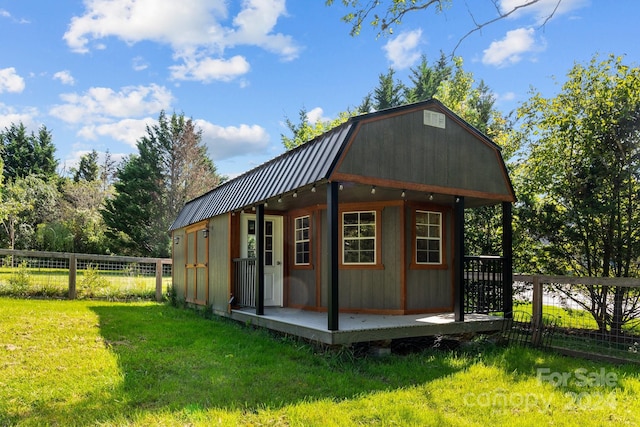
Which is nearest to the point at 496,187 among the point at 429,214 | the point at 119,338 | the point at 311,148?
the point at 429,214

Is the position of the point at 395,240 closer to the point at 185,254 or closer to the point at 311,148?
the point at 311,148

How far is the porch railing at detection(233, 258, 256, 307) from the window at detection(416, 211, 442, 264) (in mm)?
2761

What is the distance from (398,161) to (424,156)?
1.56ft

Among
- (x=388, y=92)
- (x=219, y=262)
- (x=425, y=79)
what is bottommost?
(x=219, y=262)

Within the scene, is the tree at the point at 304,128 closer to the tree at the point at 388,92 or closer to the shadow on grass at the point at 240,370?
the tree at the point at 388,92

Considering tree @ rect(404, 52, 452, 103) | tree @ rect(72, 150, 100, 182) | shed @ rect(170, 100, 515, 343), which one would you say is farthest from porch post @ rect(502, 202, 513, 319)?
tree @ rect(72, 150, 100, 182)

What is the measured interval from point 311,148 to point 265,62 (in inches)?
433

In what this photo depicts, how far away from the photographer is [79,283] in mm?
11070

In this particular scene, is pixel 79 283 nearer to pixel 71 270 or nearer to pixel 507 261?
pixel 71 270

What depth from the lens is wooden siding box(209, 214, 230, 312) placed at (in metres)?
8.04

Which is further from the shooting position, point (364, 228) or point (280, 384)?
point (364, 228)

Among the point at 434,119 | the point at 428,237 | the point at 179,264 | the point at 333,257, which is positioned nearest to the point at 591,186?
the point at 428,237

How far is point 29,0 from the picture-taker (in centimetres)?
856

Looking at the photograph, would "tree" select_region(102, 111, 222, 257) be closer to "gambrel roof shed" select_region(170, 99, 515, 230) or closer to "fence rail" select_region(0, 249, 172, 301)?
"fence rail" select_region(0, 249, 172, 301)
